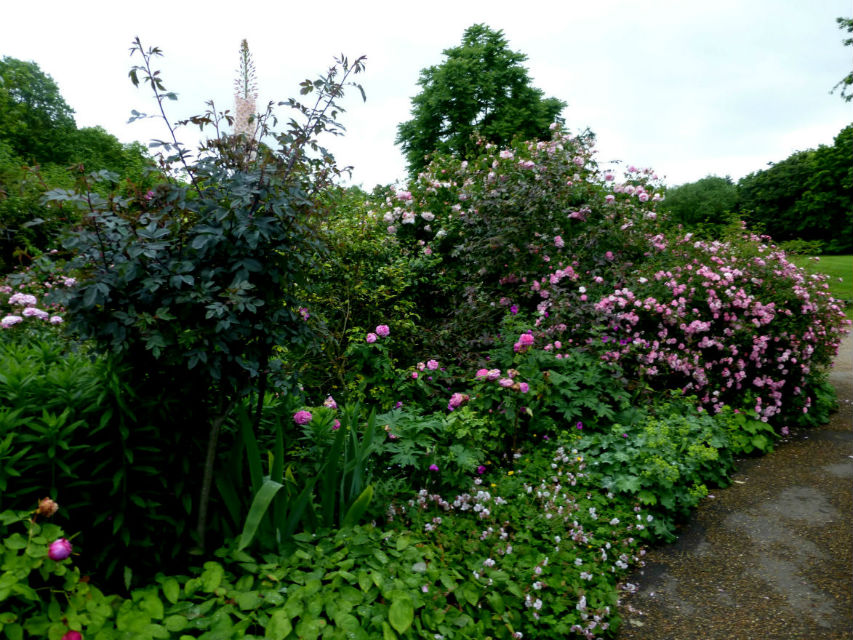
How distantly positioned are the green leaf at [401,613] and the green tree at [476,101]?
19.0m

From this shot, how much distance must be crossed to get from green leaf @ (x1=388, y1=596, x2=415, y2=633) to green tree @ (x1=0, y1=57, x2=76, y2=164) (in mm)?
26588

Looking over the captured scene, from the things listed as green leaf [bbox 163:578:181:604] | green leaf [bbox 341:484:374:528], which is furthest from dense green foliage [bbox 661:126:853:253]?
green leaf [bbox 163:578:181:604]

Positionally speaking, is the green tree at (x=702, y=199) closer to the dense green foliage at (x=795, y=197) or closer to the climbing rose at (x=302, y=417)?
the dense green foliage at (x=795, y=197)

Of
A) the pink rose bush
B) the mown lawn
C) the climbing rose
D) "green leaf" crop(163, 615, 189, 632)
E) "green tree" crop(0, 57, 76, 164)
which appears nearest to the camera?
"green leaf" crop(163, 615, 189, 632)

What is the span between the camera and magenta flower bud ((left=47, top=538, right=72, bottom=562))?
1610 mm

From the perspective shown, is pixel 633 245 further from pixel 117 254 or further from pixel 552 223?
pixel 117 254

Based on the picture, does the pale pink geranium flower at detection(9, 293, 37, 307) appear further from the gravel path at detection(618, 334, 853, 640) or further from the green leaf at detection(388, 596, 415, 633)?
the gravel path at detection(618, 334, 853, 640)

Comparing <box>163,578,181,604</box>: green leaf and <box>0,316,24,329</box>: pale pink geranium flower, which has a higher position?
<box>0,316,24,329</box>: pale pink geranium flower

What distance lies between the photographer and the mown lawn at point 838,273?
6.79m

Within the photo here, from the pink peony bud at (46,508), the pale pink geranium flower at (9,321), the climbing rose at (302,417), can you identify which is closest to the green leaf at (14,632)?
the pink peony bud at (46,508)

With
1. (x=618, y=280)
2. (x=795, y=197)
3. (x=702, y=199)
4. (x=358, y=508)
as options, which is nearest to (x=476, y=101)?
(x=618, y=280)

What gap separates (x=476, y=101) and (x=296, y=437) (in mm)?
19578

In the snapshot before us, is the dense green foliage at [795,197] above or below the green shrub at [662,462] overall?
above

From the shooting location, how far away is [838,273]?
20.1 metres
